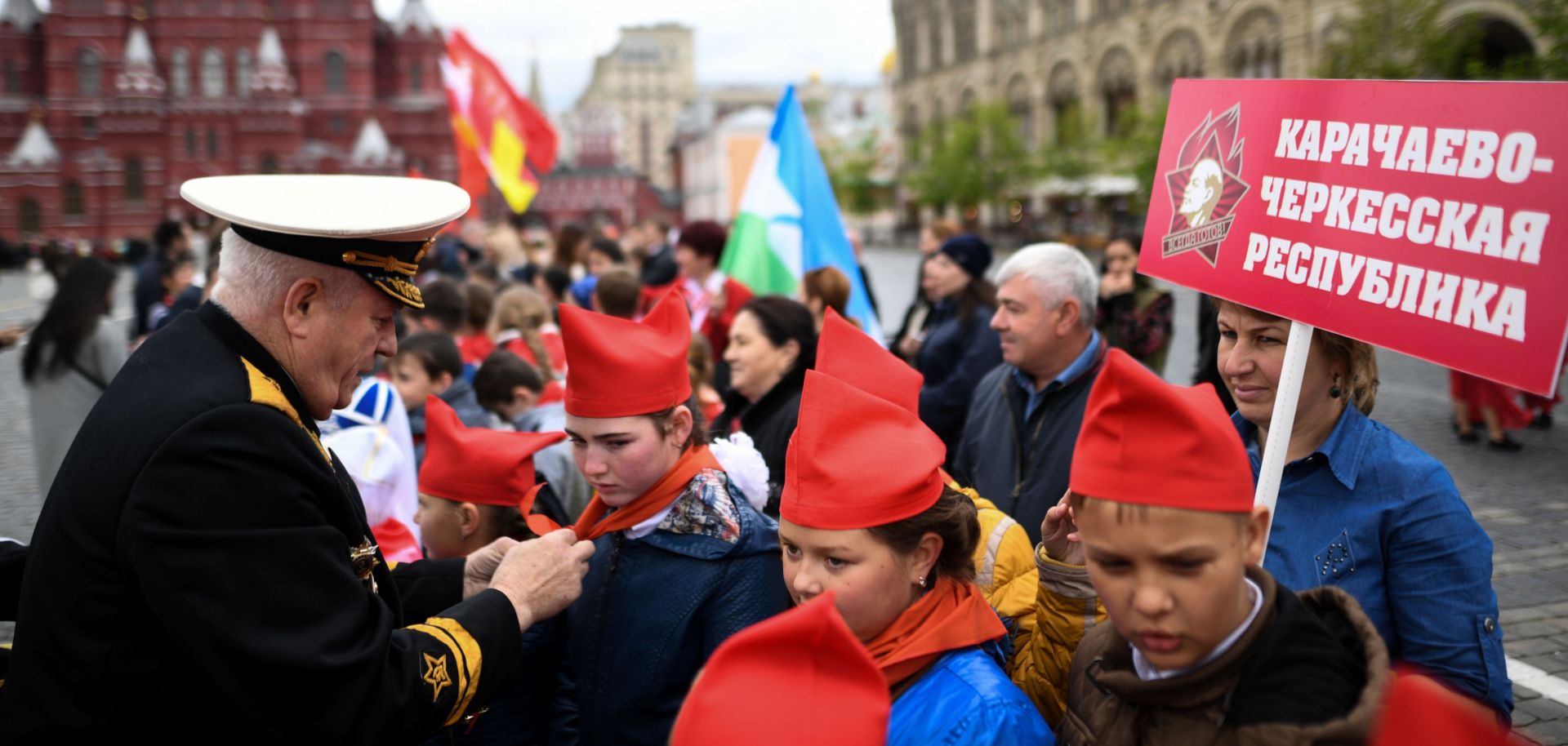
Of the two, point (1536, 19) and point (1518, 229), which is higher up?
point (1536, 19)

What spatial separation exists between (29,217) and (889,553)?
67342 mm

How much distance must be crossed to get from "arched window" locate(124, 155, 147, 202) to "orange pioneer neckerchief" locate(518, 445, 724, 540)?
64.8 metres

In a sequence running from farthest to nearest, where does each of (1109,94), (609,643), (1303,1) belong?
(1109,94) → (1303,1) → (609,643)

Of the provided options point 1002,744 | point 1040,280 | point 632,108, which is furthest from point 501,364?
point 632,108

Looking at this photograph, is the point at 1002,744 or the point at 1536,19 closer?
the point at 1002,744

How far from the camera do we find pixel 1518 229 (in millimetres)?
1987

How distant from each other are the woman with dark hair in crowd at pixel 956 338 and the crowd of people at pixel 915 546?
147 centimetres

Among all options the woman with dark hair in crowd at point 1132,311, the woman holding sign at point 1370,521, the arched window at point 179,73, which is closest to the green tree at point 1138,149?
the woman with dark hair in crowd at point 1132,311

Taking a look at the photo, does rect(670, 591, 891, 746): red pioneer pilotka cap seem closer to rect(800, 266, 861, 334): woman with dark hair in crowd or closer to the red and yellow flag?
rect(800, 266, 861, 334): woman with dark hair in crowd

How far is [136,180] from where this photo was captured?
5834 cm

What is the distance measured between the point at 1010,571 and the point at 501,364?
324 centimetres

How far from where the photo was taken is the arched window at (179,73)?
59500mm

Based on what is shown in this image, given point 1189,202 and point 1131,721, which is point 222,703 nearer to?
point 1131,721

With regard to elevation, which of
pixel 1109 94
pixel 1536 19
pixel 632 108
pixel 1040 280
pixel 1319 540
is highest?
pixel 632 108
